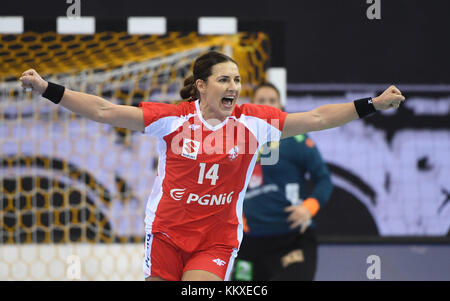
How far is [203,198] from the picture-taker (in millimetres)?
3223

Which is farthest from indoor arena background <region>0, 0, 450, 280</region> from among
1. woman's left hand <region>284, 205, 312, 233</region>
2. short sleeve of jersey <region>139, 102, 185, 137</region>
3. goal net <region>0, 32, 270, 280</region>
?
short sleeve of jersey <region>139, 102, 185, 137</region>

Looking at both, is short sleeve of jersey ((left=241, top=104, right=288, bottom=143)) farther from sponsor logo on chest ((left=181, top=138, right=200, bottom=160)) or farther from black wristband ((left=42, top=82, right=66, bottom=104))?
black wristband ((left=42, top=82, right=66, bottom=104))

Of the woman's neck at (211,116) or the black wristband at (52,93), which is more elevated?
the black wristband at (52,93)

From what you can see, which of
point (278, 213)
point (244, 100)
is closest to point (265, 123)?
point (278, 213)

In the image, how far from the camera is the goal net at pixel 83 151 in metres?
5.44

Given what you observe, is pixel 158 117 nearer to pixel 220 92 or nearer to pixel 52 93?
pixel 220 92

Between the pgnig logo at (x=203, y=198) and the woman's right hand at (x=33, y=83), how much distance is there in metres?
0.74

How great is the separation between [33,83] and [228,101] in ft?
2.90

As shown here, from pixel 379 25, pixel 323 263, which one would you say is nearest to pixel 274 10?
pixel 379 25

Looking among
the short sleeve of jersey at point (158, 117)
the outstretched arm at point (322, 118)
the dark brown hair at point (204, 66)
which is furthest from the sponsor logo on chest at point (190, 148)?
the outstretched arm at point (322, 118)

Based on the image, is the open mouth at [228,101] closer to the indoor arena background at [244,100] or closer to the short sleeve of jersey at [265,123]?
the short sleeve of jersey at [265,123]

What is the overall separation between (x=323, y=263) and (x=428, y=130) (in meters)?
1.66

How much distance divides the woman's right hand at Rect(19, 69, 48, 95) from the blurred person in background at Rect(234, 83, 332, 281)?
163 centimetres

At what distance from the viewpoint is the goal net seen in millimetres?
5441
